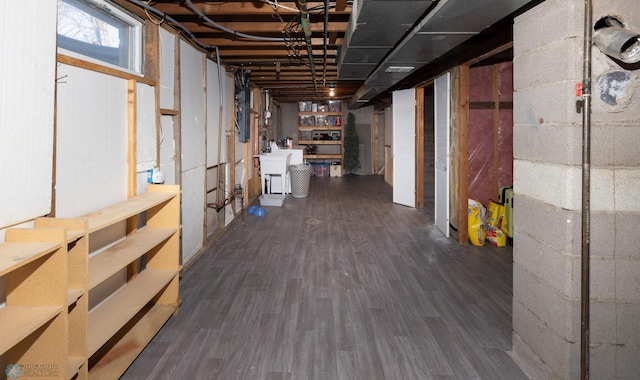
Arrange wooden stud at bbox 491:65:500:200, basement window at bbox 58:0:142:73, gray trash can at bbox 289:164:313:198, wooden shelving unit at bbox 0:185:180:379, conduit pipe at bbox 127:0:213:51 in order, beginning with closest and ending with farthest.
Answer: wooden shelving unit at bbox 0:185:180:379 → basement window at bbox 58:0:142:73 → conduit pipe at bbox 127:0:213:51 → wooden stud at bbox 491:65:500:200 → gray trash can at bbox 289:164:313:198

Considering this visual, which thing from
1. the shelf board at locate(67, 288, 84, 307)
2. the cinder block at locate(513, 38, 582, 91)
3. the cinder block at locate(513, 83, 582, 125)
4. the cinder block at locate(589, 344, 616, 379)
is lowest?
the cinder block at locate(589, 344, 616, 379)

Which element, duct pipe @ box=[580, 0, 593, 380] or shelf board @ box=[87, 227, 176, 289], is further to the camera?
shelf board @ box=[87, 227, 176, 289]

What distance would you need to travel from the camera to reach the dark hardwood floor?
229 centimetres

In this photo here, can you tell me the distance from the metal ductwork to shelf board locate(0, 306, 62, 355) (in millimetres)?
2221

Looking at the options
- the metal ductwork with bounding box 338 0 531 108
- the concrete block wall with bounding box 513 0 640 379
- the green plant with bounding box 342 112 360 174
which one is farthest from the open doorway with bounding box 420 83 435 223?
the concrete block wall with bounding box 513 0 640 379

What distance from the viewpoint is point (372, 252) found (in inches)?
180

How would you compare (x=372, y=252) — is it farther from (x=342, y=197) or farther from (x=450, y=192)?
(x=342, y=197)

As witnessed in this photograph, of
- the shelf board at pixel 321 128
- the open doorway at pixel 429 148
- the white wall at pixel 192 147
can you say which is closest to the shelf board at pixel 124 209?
the white wall at pixel 192 147

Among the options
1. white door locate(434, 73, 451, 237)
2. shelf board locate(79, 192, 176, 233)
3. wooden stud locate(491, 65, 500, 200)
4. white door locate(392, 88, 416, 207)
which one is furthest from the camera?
white door locate(392, 88, 416, 207)

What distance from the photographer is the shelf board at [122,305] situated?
6.80ft

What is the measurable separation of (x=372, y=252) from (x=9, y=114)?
359cm

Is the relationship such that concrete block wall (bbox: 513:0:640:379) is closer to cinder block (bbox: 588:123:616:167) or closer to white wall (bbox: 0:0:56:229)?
cinder block (bbox: 588:123:616:167)

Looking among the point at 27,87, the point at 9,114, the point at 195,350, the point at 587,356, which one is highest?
the point at 27,87

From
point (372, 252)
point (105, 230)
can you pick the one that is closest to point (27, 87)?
point (105, 230)
